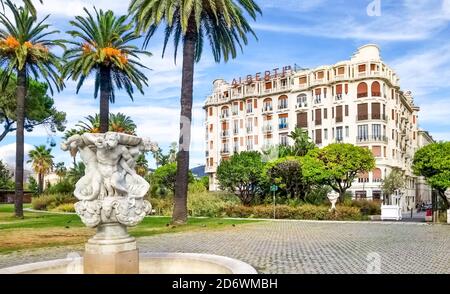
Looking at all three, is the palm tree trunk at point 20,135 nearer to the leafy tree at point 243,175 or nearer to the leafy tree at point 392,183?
the leafy tree at point 243,175

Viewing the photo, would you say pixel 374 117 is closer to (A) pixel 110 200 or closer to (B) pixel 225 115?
(B) pixel 225 115

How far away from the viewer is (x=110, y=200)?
7723 millimetres

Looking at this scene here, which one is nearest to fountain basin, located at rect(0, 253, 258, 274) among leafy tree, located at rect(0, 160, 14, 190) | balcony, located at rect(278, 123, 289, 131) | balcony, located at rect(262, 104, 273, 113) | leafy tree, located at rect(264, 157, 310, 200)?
leafy tree, located at rect(264, 157, 310, 200)

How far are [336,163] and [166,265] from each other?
108ft

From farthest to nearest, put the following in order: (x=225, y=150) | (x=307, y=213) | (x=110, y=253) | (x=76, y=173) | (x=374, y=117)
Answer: (x=225, y=150) < (x=374, y=117) < (x=76, y=173) < (x=307, y=213) < (x=110, y=253)

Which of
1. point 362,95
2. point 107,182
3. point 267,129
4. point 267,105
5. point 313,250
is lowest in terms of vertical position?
point 313,250

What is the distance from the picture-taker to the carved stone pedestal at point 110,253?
7.64 m

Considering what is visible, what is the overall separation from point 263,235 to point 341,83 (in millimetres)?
44800

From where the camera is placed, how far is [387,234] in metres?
20.9

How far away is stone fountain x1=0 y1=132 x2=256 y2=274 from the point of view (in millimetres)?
7668

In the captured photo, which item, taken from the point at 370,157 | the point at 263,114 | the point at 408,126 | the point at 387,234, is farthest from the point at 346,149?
the point at 408,126

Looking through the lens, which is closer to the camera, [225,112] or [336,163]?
[336,163]

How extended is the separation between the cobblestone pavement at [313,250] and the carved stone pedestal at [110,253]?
4030 millimetres

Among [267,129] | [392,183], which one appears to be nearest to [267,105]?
[267,129]
